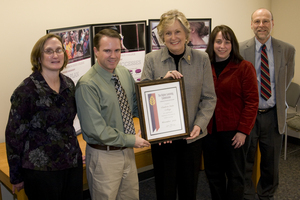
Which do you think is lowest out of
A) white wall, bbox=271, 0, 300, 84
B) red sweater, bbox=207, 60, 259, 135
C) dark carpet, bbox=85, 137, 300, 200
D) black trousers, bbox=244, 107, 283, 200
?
dark carpet, bbox=85, 137, 300, 200

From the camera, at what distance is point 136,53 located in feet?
11.5

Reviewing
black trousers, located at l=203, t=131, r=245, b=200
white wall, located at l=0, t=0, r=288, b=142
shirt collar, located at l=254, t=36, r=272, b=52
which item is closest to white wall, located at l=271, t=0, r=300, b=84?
white wall, located at l=0, t=0, r=288, b=142

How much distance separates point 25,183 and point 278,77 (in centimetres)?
245

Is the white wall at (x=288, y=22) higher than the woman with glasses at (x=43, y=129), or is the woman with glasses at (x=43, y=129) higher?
the white wall at (x=288, y=22)

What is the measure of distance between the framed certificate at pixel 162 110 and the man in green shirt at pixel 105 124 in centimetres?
12

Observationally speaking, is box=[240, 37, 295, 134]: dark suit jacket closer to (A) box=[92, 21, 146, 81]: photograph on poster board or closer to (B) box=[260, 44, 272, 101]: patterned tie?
(B) box=[260, 44, 272, 101]: patterned tie

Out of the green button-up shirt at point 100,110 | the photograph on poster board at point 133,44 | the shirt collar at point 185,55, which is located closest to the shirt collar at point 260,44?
the shirt collar at point 185,55

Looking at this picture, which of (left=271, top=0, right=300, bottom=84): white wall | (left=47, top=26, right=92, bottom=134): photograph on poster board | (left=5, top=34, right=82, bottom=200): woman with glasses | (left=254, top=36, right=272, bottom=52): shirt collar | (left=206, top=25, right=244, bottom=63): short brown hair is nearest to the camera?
(left=5, top=34, right=82, bottom=200): woman with glasses

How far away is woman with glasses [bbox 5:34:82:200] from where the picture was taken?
71.4 inches

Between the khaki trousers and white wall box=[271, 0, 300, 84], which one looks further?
white wall box=[271, 0, 300, 84]

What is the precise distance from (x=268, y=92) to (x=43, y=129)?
7.04 ft

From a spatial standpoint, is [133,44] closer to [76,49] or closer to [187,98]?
[76,49]

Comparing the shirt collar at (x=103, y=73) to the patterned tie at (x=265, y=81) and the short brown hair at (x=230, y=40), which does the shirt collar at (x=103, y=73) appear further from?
the patterned tie at (x=265, y=81)

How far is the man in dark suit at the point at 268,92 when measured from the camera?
294 cm
